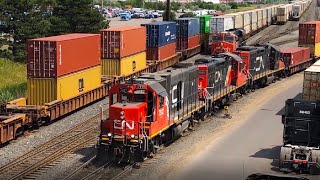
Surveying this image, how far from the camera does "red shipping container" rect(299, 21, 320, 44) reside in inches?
1987

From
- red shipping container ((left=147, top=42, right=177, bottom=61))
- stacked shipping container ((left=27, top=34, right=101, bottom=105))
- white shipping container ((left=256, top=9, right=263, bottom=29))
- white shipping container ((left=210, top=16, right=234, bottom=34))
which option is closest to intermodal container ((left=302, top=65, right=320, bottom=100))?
stacked shipping container ((left=27, top=34, right=101, bottom=105))

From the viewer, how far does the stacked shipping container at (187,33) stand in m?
50.3

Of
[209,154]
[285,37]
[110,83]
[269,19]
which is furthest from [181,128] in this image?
[269,19]

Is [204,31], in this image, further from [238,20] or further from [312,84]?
[312,84]

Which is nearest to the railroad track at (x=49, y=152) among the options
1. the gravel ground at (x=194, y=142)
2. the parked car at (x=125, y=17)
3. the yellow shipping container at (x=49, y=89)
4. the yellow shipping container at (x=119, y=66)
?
the yellow shipping container at (x=49, y=89)

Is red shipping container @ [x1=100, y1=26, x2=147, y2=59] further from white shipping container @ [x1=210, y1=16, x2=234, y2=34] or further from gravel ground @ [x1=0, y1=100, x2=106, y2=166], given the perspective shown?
white shipping container @ [x1=210, y1=16, x2=234, y2=34]

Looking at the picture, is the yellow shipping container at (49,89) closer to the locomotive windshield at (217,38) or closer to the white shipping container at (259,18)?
the locomotive windshield at (217,38)

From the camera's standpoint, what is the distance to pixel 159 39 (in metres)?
43.9

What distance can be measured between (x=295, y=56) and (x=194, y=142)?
24.3 meters

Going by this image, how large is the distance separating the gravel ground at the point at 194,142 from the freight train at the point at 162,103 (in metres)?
0.50

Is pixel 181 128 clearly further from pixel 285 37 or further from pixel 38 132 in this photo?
pixel 285 37

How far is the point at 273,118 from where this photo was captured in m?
30.0

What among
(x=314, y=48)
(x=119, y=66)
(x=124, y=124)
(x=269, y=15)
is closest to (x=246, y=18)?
(x=269, y=15)

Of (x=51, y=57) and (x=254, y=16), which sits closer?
(x=51, y=57)
